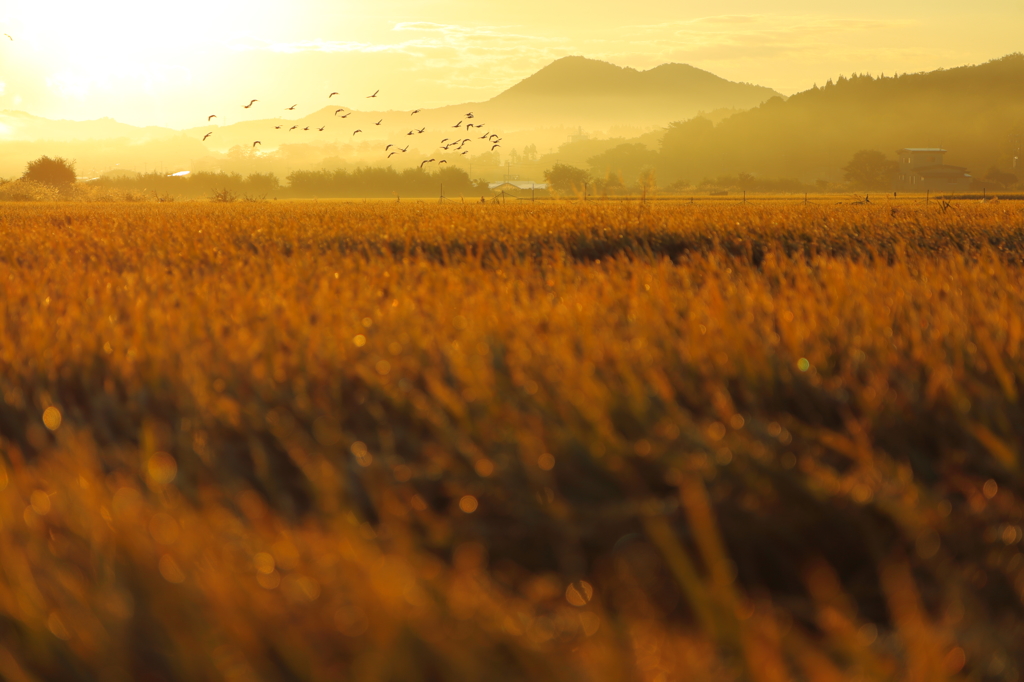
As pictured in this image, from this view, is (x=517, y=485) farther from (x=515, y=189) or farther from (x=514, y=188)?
(x=514, y=188)

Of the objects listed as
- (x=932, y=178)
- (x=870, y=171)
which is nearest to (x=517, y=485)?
(x=870, y=171)

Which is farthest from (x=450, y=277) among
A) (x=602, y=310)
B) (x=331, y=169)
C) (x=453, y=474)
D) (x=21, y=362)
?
(x=331, y=169)

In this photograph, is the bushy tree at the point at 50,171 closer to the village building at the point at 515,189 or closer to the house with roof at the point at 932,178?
the village building at the point at 515,189

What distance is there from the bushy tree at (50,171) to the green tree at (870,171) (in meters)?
93.5

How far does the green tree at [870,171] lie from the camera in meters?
108

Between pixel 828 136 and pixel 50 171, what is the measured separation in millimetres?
165710

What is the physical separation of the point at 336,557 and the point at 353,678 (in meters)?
0.24

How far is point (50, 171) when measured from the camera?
228 feet

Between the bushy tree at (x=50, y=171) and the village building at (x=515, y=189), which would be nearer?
the village building at (x=515, y=189)

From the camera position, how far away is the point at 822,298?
3.36 m

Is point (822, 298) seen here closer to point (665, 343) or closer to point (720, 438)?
point (665, 343)

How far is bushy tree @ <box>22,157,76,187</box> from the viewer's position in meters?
69.0

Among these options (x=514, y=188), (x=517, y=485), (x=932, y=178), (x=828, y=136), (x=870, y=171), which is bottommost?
(x=517, y=485)

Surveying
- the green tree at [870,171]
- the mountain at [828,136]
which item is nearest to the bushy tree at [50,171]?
the green tree at [870,171]
